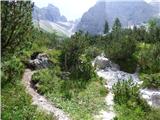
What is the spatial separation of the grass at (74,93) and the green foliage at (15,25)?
257 inches

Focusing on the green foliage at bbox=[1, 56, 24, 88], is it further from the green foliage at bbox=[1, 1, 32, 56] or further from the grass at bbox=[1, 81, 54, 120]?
the green foliage at bbox=[1, 1, 32, 56]

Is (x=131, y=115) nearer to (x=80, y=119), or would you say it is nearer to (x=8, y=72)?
(x=80, y=119)

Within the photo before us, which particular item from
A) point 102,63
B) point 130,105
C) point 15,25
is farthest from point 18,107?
point 102,63

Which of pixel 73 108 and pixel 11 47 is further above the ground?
pixel 11 47

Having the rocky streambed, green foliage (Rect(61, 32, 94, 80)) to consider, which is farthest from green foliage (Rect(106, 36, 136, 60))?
green foliage (Rect(61, 32, 94, 80))

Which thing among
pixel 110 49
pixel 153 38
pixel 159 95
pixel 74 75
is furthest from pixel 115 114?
pixel 153 38

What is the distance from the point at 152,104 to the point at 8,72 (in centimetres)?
1039

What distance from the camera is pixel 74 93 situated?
24.7 meters

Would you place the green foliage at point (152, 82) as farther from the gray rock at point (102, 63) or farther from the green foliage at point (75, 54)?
the gray rock at point (102, 63)

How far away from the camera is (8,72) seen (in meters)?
25.0

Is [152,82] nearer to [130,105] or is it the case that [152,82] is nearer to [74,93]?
[130,105]

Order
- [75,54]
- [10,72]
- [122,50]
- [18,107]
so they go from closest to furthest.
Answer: [18,107], [10,72], [75,54], [122,50]

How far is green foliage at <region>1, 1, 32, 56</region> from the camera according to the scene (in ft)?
49.2

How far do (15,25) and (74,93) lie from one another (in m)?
10.3
